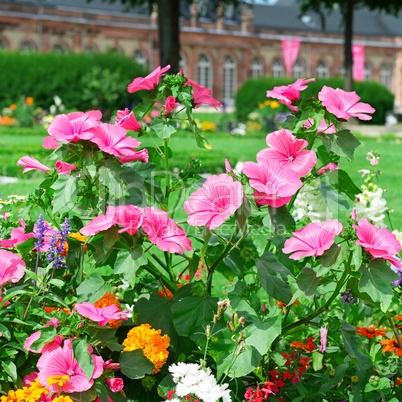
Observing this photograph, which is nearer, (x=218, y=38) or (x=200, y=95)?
(x=200, y=95)

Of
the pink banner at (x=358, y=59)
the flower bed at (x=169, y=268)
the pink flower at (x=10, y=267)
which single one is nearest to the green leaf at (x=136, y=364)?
the flower bed at (x=169, y=268)

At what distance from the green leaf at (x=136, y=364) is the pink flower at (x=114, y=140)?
505 millimetres

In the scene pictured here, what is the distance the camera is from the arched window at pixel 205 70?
3759cm

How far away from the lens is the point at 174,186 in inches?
66.4

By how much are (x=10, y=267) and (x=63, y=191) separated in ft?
0.91

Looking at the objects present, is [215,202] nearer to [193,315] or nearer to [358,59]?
[193,315]

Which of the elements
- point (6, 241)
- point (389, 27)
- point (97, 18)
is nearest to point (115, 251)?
point (6, 241)

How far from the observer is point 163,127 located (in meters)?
1.57

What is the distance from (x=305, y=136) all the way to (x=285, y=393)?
0.76 meters

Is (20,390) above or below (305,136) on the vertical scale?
below

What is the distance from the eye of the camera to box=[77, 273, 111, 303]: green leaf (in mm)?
1430

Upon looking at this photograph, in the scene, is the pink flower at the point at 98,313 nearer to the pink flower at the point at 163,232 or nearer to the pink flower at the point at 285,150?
the pink flower at the point at 163,232

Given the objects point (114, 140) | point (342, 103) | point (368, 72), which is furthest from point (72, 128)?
point (368, 72)

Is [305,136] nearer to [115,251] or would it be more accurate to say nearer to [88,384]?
Answer: [115,251]
